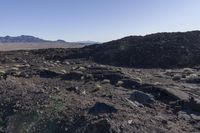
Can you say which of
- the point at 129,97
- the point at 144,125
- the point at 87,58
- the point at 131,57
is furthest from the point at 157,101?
the point at 87,58

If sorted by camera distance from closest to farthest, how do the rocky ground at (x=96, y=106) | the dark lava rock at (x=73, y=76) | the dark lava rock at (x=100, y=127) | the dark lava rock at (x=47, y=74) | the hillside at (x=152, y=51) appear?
the dark lava rock at (x=100, y=127)
the rocky ground at (x=96, y=106)
the dark lava rock at (x=73, y=76)
the dark lava rock at (x=47, y=74)
the hillside at (x=152, y=51)

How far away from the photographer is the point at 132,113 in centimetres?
1305

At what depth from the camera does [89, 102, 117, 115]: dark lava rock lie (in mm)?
12898

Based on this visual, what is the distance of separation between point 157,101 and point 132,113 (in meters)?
2.31

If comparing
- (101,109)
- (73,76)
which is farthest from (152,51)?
(101,109)

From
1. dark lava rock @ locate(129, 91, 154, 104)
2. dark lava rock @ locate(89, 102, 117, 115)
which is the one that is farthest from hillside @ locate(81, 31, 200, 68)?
dark lava rock @ locate(89, 102, 117, 115)

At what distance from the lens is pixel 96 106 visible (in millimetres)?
13297

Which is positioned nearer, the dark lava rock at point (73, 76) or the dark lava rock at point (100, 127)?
the dark lava rock at point (100, 127)

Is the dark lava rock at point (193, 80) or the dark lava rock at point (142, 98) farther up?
the dark lava rock at point (142, 98)

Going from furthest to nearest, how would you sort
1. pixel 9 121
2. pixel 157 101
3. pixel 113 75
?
1. pixel 113 75
2. pixel 157 101
3. pixel 9 121

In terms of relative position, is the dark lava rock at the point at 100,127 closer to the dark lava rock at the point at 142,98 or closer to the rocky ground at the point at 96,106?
the rocky ground at the point at 96,106

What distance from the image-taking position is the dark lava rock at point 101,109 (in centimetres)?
→ 1290

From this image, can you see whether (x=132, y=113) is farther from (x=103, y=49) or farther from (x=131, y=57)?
(x=103, y=49)

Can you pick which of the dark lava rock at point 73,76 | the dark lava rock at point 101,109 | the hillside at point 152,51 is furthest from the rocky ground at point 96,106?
the hillside at point 152,51
